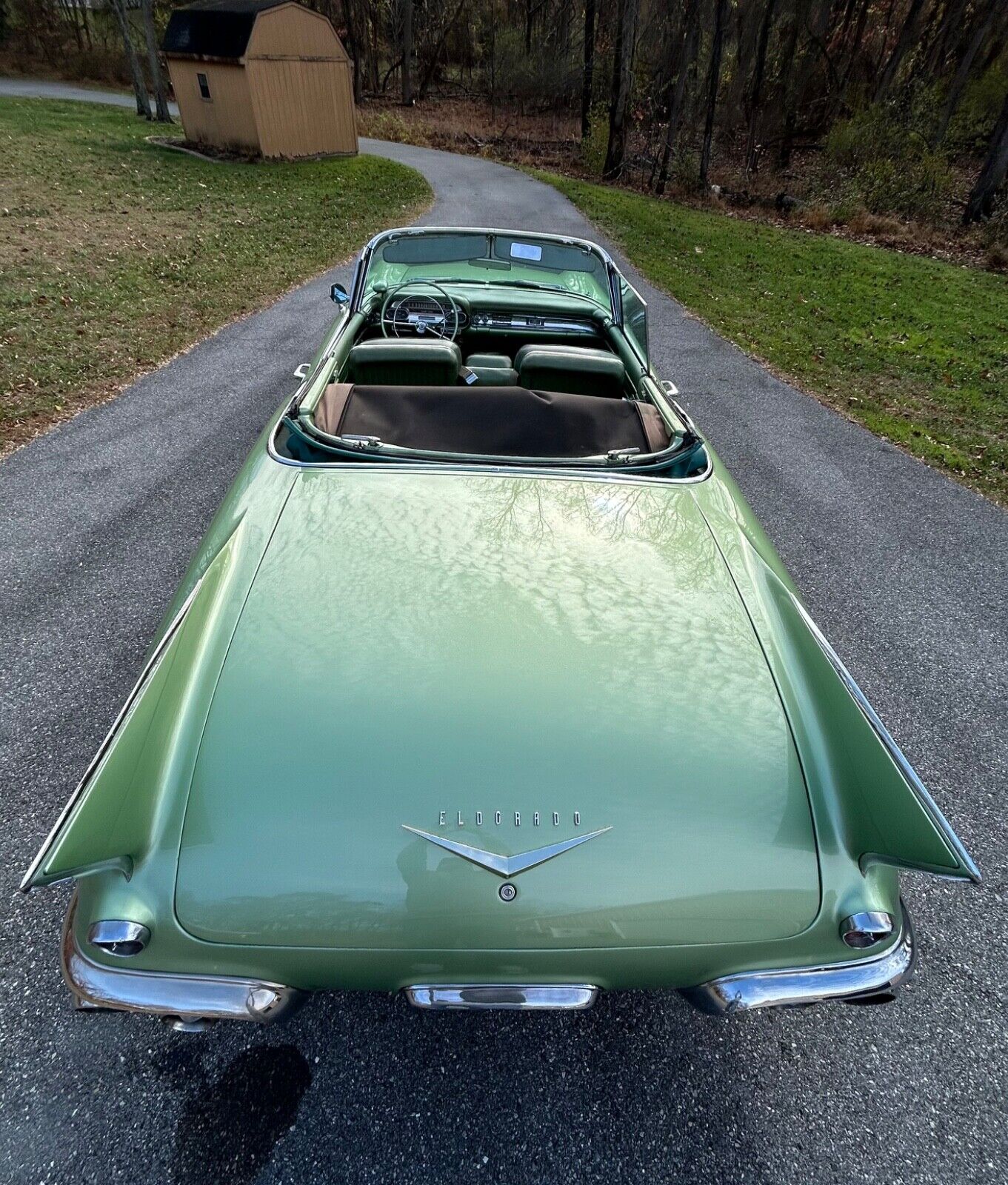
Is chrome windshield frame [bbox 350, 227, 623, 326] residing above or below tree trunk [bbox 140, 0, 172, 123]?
below

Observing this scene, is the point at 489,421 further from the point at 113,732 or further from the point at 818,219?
the point at 818,219

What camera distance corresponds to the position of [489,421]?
2812mm

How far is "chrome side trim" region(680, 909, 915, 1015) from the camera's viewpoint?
1.46m

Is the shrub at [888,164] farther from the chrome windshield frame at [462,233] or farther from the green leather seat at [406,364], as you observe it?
the green leather seat at [406,364]

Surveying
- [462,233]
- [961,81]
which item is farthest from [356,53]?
[462,233]

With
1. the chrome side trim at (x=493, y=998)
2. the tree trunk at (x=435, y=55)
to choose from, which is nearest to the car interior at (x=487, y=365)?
the chrome side trim at (x=493, y=998)

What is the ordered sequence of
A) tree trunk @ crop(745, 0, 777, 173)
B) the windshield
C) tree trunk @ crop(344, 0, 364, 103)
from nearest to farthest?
the windshield < tree trunk @ crop(745, 0, 777, 173) < tree trunk @ crop(344, 0, 364, 103)

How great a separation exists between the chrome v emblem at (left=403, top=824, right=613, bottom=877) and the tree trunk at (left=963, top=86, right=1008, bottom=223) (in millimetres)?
19666

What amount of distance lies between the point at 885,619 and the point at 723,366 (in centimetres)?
471

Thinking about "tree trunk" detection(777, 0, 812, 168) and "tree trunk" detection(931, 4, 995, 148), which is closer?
"tree trunk" detection(931, 4, 995, 148)

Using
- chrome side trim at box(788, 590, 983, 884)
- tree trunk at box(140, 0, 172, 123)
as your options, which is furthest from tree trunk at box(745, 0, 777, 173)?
chrome side trim at box(788, 590, 983, 884)

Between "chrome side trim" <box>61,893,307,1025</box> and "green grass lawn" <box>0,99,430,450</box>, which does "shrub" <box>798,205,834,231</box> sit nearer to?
"green grass lawn" <box>0,99,430,450</box>

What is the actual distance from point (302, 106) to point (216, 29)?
2.53 m

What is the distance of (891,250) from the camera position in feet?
48.2
